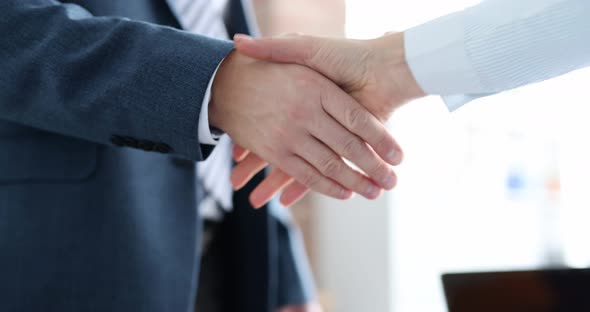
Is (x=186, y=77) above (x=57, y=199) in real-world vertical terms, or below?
above

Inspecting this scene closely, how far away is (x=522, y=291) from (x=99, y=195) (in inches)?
20.7

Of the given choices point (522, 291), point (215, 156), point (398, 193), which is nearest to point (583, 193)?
point (398, 193)

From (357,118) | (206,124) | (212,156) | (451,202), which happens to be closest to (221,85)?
(206,124)

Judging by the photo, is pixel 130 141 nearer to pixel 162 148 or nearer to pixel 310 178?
pixel 162 148

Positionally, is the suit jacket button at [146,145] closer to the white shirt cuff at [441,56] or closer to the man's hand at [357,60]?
the man's hand at [357,60]

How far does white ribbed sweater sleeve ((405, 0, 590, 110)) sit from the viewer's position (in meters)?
0.67

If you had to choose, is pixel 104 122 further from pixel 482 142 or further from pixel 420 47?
pixel 482 142

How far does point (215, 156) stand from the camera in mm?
1008

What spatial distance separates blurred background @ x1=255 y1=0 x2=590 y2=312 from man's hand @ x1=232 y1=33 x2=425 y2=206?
1.58 metres

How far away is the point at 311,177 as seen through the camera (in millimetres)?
781

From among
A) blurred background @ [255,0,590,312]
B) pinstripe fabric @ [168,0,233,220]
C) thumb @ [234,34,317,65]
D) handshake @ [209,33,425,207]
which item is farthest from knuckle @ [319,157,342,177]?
blurred background @ [255,0,590,312]

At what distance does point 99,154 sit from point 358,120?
346mm

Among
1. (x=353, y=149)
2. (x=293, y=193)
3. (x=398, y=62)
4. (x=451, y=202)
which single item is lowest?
(x=451, y=202)

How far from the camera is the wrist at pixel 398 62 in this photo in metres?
0.74
